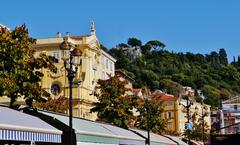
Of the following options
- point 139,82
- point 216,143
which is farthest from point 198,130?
point 139,82

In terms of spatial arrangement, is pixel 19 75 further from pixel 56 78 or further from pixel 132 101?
pixel 56 78

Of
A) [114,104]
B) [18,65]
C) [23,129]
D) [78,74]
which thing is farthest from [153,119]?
[23,129]

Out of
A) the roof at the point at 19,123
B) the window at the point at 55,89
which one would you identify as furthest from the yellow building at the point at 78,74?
the roof at the point at 19,123

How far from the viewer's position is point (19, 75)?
74.0 feet

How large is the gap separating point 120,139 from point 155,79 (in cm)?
16642

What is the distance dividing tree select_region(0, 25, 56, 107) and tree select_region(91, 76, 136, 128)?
21.5 m

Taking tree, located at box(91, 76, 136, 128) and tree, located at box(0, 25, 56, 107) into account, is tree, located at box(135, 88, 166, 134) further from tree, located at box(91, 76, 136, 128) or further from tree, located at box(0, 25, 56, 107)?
tree, located at box(0, 25, 56, 107)

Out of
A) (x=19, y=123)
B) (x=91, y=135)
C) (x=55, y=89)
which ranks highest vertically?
(x=55, y=89)

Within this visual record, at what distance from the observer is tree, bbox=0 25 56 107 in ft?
72.0

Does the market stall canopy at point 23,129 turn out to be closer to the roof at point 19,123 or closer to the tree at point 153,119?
the roof at point 19,123

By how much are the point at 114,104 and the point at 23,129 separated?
2857 centimetres

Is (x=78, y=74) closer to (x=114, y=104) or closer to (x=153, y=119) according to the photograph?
(x=153, y=119)

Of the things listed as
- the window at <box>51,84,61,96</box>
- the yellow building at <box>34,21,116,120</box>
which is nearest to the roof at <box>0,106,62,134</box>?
the yellow building at <box>34,21,116,120</box>

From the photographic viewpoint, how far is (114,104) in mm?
45875
